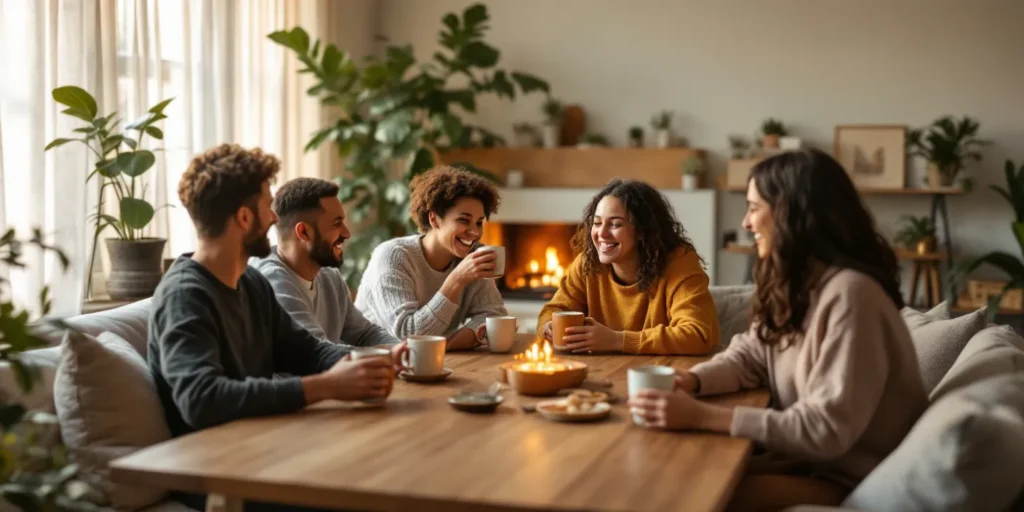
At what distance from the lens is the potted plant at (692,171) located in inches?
239

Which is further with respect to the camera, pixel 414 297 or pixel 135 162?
pixel 135 162

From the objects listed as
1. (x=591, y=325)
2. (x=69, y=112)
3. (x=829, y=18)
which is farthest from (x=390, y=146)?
(x=591, y=325)

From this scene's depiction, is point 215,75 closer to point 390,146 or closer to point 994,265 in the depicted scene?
point 390,146

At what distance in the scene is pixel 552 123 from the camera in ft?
21.0

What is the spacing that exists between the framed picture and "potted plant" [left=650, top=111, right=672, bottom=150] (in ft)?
3.20

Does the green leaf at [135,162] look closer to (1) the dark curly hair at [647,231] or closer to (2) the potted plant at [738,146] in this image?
(1) the dark curly hair at [647,231]

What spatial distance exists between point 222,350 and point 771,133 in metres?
4.54

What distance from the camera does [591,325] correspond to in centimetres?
276

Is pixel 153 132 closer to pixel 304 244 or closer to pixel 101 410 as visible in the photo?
pixel 304 244

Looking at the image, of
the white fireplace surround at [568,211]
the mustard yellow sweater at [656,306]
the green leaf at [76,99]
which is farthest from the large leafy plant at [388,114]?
the mustard yellow sweater at [656,306]

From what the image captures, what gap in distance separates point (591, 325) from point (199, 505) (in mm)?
1121

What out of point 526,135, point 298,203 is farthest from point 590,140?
point 298,203

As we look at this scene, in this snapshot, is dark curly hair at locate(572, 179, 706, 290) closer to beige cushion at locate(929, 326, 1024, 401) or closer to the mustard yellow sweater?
the mustard yellow sweater

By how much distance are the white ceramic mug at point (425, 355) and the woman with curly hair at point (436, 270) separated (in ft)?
1.88
